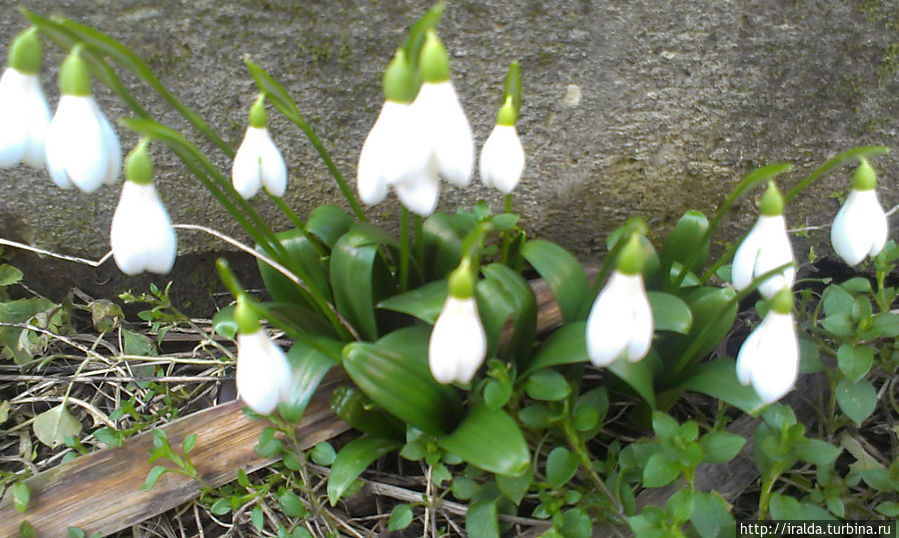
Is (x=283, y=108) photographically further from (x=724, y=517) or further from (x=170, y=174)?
(x=724, y=517)

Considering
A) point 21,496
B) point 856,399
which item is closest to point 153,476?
point 21,496

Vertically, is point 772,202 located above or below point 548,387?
above

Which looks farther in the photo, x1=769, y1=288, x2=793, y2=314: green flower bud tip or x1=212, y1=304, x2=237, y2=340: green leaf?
x1=212, y1=304, x2=237, y2=340: green leaf

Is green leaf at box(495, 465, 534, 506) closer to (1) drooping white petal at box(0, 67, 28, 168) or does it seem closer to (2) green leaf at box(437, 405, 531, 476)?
(2) green leaf at box(437, 405, 531, 476)

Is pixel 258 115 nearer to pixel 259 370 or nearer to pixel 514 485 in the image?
pixel 259 370

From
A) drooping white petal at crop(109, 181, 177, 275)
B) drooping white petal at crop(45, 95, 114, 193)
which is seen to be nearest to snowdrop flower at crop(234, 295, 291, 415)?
drooping white petal at crop(109, 181, 177, 275)

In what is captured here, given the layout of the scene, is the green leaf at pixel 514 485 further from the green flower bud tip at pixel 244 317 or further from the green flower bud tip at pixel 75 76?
the green flower bud tip at pixel 75 76
